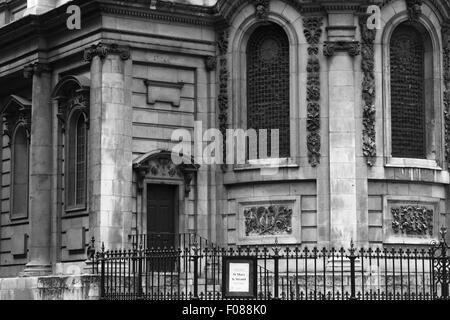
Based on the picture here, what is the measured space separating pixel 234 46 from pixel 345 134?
491cm

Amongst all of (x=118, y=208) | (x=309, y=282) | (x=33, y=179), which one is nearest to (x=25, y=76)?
(x=33, y=179)

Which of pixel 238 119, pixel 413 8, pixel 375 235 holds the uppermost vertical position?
pixel 413 8

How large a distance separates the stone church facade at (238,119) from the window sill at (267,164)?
70mm

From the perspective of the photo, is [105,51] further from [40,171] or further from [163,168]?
[40,171]

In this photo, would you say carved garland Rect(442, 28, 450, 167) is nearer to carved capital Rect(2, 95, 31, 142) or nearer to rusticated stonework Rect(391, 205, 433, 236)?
rusticated stonework Rect(391, 205, 433, 236)

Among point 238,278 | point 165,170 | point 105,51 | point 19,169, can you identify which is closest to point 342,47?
point 165,170

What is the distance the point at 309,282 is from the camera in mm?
34906

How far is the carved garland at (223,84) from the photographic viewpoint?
38562 mm

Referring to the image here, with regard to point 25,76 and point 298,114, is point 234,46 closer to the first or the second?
point 298,114

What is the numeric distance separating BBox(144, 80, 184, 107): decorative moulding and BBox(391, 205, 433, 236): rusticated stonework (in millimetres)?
7623

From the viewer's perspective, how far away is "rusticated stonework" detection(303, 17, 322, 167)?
120 feet

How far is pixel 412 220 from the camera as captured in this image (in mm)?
37156

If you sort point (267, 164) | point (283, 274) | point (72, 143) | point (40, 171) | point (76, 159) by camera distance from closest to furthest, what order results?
point (283, 274) → point (267, 164) → point (76, 159) → point (72, 143) → point (40, 171)

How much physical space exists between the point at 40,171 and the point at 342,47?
10640 millimetres
